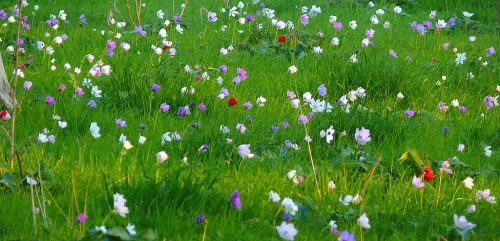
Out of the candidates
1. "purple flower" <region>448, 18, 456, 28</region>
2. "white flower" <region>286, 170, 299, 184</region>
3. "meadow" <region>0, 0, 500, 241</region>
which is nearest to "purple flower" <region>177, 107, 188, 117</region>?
"meadow" <region>0, 0, 500, 241</region>

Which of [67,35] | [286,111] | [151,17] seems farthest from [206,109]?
[151,17]

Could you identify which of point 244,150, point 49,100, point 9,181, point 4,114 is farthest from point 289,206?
point 49,100

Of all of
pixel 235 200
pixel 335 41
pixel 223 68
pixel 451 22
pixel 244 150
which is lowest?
pixel 451 22

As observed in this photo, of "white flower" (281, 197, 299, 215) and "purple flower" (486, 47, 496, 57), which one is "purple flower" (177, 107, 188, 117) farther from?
"purple flower" (486, 47, 496, 57)

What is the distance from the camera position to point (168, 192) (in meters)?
3.34

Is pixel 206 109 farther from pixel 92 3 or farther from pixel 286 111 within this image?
pixel 92 3

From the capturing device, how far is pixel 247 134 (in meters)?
4.66

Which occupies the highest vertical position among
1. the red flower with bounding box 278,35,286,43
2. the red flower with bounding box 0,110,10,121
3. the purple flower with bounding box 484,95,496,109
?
the red flower with bounding box 0,110,10,121

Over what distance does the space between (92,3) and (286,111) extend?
6066mm

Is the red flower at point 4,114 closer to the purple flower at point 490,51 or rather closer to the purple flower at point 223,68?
the purple flower at point 223,68

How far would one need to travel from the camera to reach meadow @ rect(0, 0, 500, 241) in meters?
3.29

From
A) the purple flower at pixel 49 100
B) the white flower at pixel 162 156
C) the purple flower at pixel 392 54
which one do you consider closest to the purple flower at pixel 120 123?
the purple flower at pixel 49 100

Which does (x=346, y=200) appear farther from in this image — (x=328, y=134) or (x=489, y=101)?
(x=489, y=101)

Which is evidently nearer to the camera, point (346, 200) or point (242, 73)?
point (346, 200)
